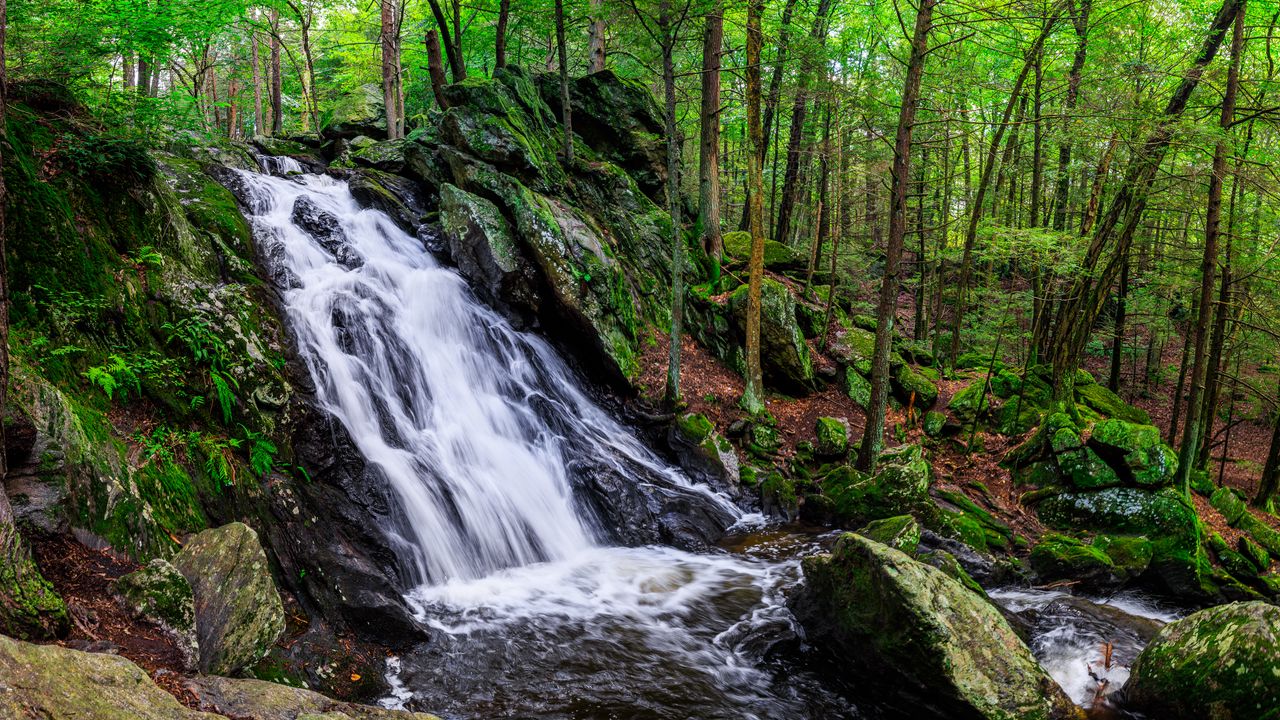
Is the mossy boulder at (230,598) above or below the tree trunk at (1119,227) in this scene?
below

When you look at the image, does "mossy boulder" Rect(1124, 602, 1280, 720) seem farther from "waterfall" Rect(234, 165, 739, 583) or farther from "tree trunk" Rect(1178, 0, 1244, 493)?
"tree trunk" Rect(1178, 0, 1244, 493)

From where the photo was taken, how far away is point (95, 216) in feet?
19.7

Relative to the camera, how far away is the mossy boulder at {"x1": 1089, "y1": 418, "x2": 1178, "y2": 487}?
10.3 meters

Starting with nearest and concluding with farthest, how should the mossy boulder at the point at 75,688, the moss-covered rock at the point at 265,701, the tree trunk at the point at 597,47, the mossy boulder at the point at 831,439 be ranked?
the mossy boulder at the point at 75,688, the moss-covered rock at the point at 265,701, the mossy boulder at the point at 831,439, the tree trunk at the point at 597,47

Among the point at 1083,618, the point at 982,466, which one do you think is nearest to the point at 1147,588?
the point at 1083,618

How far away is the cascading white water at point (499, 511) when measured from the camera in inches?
228

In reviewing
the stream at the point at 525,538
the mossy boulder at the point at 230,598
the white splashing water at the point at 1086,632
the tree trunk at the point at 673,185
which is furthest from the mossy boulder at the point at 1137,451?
the mossy boulder at the point at 230,598

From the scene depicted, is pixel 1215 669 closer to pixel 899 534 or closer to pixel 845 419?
pixel 899 534

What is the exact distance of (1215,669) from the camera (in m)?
5.42

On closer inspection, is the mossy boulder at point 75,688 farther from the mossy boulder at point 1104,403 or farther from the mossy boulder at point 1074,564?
the mossy boulder at point 1104,403

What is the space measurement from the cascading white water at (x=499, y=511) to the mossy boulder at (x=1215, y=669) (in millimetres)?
2867

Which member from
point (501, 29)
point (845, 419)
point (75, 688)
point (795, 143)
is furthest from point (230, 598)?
point (795, 143)

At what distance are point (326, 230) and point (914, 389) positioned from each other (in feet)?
41.3

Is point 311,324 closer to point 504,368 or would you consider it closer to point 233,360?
point 233,360
